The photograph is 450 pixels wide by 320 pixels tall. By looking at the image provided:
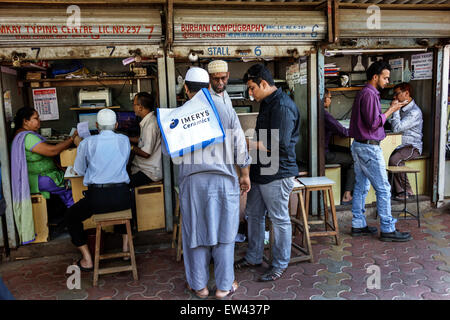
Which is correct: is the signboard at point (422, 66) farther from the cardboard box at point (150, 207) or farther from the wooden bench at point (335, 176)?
the cardboard box at point (150, 207)

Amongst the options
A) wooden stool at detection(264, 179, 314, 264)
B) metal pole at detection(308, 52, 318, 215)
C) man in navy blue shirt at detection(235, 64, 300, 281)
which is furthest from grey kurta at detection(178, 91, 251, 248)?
metal pole at detection(308, 52, 318, 215)

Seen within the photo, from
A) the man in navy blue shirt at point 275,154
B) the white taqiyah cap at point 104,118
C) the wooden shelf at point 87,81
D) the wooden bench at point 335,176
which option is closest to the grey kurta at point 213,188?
the man in navy blue shirt at point 275,154

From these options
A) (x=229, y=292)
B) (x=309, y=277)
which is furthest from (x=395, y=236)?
(x=229, y=292)

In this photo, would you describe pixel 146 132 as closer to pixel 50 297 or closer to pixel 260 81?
pixel 260 81

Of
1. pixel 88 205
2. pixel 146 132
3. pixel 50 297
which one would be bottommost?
pixel 50 297

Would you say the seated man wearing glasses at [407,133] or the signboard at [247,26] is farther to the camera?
the seated man wearing glasses at [407,133]

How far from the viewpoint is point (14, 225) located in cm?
387

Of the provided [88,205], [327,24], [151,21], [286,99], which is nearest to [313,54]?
[327,24]

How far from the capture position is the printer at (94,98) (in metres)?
5.15

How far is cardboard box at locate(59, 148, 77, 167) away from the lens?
12.8 feet

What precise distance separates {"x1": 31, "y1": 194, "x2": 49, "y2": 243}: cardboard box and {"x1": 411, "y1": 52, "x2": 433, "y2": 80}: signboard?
4.92 meters

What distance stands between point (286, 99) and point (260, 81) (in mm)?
267

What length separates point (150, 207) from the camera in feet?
13.7

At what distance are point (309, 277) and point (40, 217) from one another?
2.83 meters
